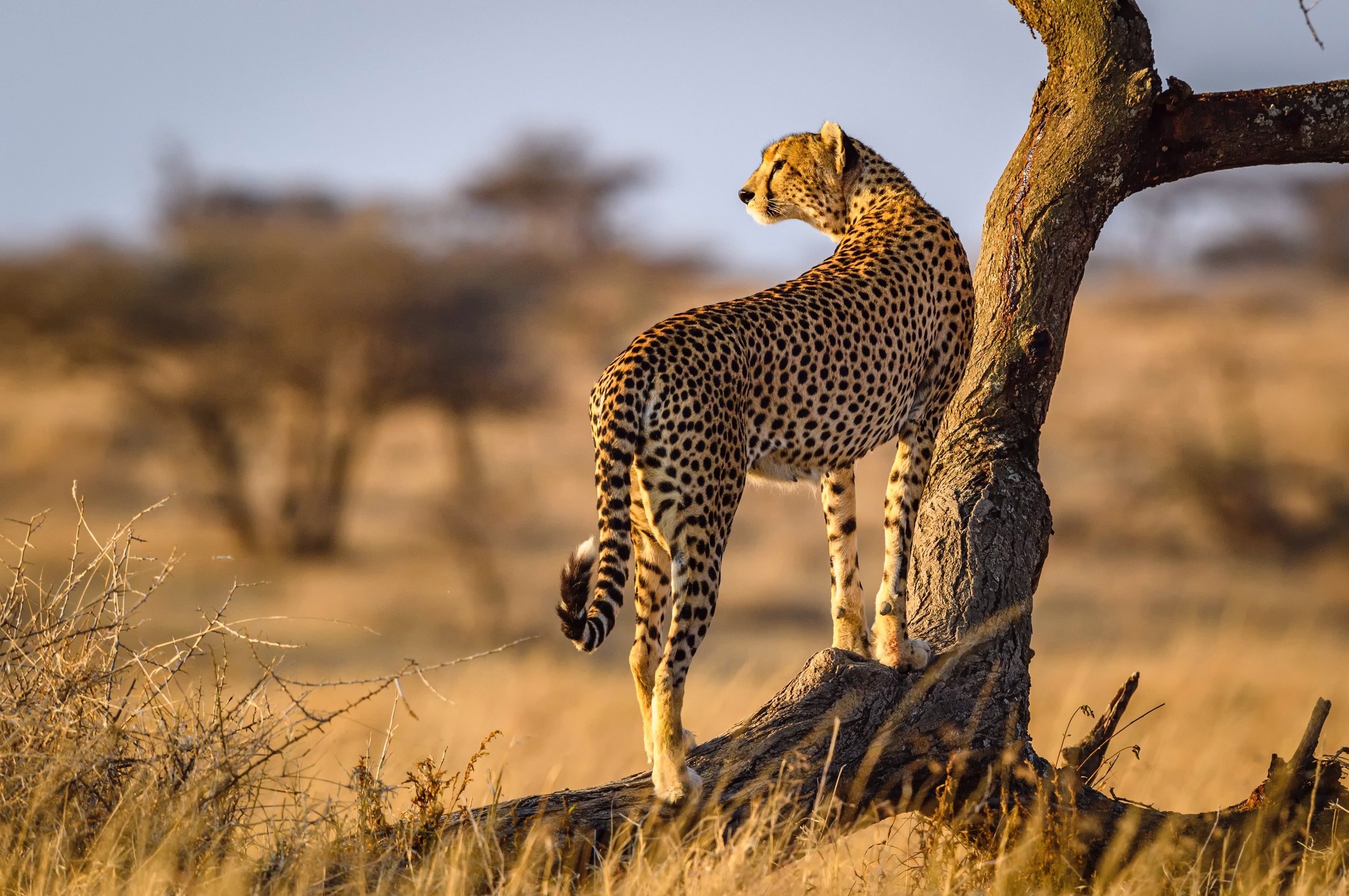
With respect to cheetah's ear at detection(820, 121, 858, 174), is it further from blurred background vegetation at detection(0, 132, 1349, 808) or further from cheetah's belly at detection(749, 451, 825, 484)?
blurred background vegetation at detection(0, 132, 1349, 808)

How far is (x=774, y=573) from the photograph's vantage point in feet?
48.0

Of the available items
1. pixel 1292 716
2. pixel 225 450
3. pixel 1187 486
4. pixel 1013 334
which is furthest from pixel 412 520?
pixel 1013 334

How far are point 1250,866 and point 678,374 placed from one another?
1.90 m

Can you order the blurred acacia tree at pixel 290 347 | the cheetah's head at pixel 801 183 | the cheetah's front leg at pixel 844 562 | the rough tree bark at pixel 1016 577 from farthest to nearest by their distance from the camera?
the blurred acacia tree at pixel 290 347 → the cheetah's head at pixel 801 183 → the cheetah's front leg at pixel 844 562 → the rough tree bark at pixel 1016 577

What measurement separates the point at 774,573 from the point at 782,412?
1111 centimetres

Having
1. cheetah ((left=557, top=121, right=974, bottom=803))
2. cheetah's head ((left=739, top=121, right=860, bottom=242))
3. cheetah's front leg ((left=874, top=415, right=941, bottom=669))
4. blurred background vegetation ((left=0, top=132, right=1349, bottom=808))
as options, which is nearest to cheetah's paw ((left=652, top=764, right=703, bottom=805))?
cheetah ((left=557, top=121, right=974, bottom=803))

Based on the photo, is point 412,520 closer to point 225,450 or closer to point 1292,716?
point 225,450

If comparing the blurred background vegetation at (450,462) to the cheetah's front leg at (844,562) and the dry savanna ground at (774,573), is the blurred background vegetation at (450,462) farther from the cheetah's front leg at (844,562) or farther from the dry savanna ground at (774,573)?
the cheetah's front leg at (844,562)

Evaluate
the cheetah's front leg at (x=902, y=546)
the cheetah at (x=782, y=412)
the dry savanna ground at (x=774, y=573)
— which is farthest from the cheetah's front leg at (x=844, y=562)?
the dry savanna ground at (x=774, y=573)

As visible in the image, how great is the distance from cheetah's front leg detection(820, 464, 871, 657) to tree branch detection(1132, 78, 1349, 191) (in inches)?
52.0

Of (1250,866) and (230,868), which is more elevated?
(230,868)

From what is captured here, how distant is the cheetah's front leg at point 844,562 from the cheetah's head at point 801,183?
84 centimetres

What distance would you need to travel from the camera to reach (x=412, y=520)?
17.1 m

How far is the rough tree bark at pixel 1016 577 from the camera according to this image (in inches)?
135
